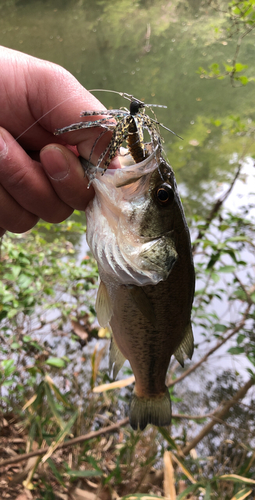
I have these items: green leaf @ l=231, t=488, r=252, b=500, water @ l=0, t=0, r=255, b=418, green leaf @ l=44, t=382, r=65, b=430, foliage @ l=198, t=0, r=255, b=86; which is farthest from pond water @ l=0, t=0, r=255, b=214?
green leaf @ l=231, t=488, r=252, b=500

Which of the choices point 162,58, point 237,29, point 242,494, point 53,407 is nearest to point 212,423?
point 242,494

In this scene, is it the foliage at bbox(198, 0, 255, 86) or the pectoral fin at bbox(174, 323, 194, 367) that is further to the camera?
the foliage at bbox(198, 0, 255, 86)

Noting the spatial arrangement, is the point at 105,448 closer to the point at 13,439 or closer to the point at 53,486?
the point at 53,486

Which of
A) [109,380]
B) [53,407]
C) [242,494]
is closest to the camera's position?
[242,494]

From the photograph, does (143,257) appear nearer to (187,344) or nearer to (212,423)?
(187,344)

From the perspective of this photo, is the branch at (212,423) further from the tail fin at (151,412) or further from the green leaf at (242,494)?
the tail fin at (151,412)

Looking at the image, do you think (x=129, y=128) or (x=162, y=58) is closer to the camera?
(x=129, y=128)

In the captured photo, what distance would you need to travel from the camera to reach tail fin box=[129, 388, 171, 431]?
147 cm

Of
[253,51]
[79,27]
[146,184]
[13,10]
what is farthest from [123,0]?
[146,184]

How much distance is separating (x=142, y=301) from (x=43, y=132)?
32.9 inches

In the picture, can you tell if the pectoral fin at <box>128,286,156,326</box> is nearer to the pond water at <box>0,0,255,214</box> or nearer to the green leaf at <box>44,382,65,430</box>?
the green leaf at <box>44,382,65,430</box>

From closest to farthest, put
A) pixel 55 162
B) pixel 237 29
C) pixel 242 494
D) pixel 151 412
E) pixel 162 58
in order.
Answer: pixel 55 162 < pixel 151 412 < pixel 242 494 < pixel 237 29 < pixel 162 58

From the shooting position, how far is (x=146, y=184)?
3.56 ft

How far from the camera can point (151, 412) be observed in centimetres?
148
